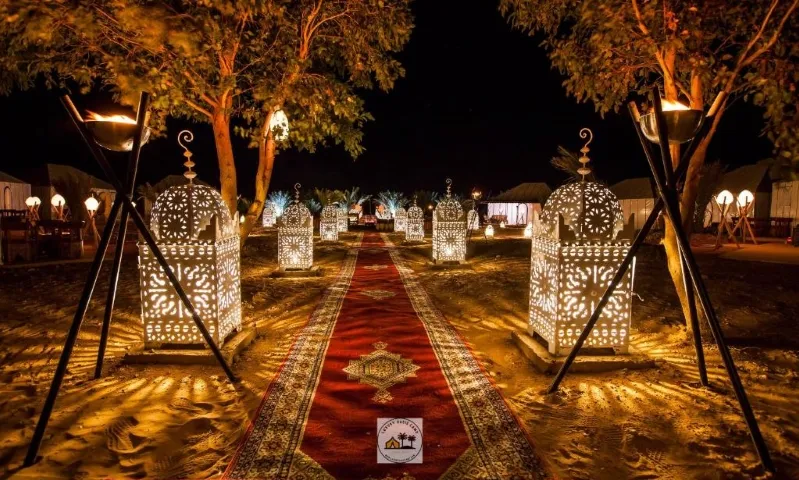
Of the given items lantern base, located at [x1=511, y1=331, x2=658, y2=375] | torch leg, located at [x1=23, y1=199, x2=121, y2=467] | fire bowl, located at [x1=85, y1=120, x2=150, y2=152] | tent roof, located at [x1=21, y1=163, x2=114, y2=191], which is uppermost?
tent roof, located at [x1=21, y1=163, x2=114, y2=191]

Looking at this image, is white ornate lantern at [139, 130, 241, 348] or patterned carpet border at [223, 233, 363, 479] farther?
white ornate lantern at [139, 130, 241, 348]

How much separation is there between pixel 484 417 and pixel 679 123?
257cm

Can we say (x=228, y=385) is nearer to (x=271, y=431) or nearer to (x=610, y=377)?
(x=271, y=431)

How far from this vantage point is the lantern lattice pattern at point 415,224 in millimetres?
18922

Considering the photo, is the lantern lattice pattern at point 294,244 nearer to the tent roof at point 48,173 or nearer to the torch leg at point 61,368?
the torch leg at point 61,368

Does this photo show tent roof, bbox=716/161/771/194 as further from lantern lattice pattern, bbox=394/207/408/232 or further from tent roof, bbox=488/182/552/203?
lantern lattice pattern, bbox=394/207/408/232

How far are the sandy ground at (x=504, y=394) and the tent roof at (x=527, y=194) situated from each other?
24.7 metres

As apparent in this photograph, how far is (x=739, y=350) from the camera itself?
191 inches

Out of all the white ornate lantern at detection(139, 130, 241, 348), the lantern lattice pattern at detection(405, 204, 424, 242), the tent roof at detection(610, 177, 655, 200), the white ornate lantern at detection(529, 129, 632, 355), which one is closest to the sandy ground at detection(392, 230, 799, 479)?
the white ornate lantern at detection(529, 129, 632, 355)

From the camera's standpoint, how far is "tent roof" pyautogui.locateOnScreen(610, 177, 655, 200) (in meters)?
26.5

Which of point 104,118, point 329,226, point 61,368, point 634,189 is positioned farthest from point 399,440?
point 634,189

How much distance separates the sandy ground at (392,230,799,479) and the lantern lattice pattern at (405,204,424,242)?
11619mm

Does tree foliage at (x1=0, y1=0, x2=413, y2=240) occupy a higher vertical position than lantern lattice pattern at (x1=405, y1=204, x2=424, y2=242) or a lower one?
higher

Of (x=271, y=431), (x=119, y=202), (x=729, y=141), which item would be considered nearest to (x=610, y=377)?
(x=271, y=431)
